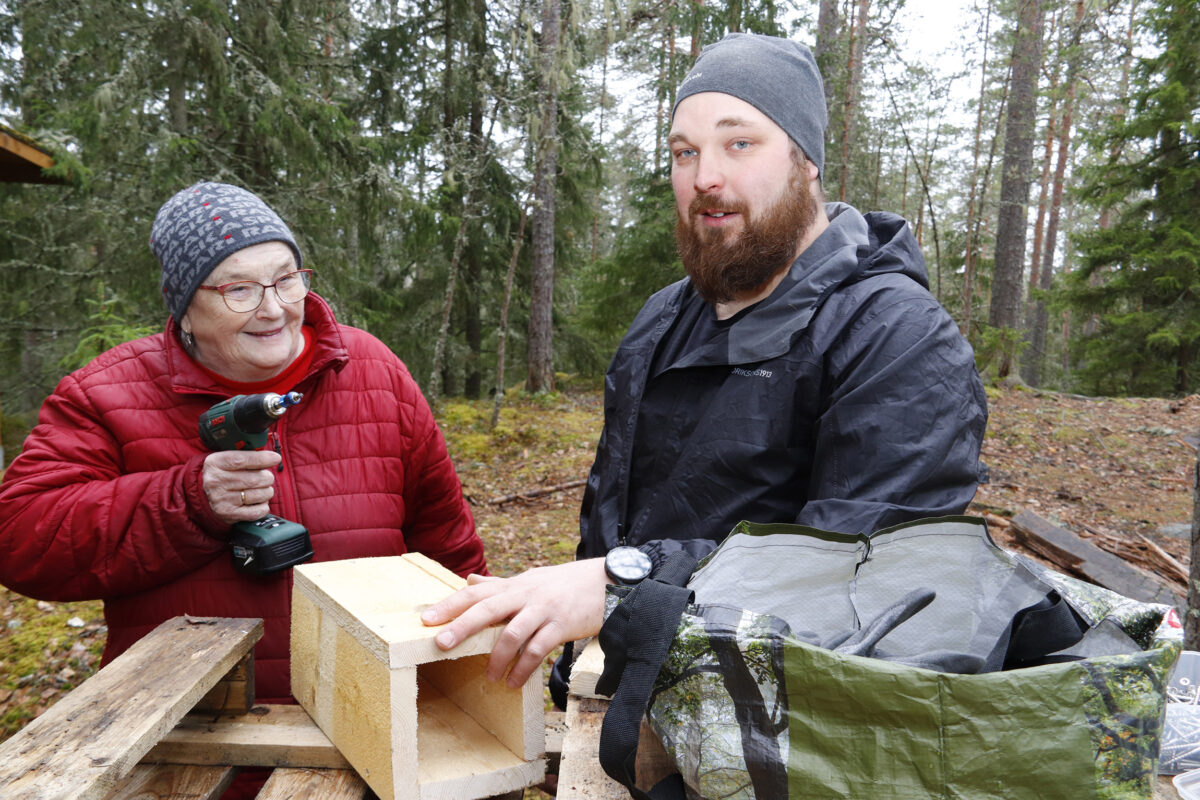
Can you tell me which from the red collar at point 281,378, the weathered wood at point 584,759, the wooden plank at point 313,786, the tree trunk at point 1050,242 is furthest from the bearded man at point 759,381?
the tree trunk at point 1050,242

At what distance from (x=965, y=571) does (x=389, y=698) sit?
1.04 m

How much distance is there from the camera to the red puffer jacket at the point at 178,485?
6.39ft

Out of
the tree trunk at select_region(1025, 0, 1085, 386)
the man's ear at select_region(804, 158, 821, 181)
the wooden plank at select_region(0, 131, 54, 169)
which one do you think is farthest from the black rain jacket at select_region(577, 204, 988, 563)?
the tree trunk at select_region(1025, 0, 1085, 386)

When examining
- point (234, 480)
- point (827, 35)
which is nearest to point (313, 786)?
point (234, 480)

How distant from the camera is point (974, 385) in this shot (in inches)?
63.9

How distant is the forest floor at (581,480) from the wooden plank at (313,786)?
3355 millimetres

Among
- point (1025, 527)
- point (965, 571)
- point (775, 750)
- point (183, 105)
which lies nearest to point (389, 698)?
point (775, 750)

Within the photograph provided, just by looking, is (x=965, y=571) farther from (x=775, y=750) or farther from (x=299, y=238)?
(x=299, y=238)

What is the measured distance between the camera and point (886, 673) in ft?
3.05

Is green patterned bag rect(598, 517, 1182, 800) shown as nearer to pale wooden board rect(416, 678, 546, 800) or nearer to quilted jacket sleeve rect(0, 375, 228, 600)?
pale wooden board rect(416, 678, 546, 800)

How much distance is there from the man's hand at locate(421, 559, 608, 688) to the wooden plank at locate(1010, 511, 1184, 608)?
15.5 feet

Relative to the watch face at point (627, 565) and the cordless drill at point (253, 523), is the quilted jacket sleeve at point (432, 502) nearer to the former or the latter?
the cordless drill at point (253, 523)

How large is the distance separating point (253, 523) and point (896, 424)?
1.70 metres

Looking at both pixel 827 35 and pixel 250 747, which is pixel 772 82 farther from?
pixel 827 35
